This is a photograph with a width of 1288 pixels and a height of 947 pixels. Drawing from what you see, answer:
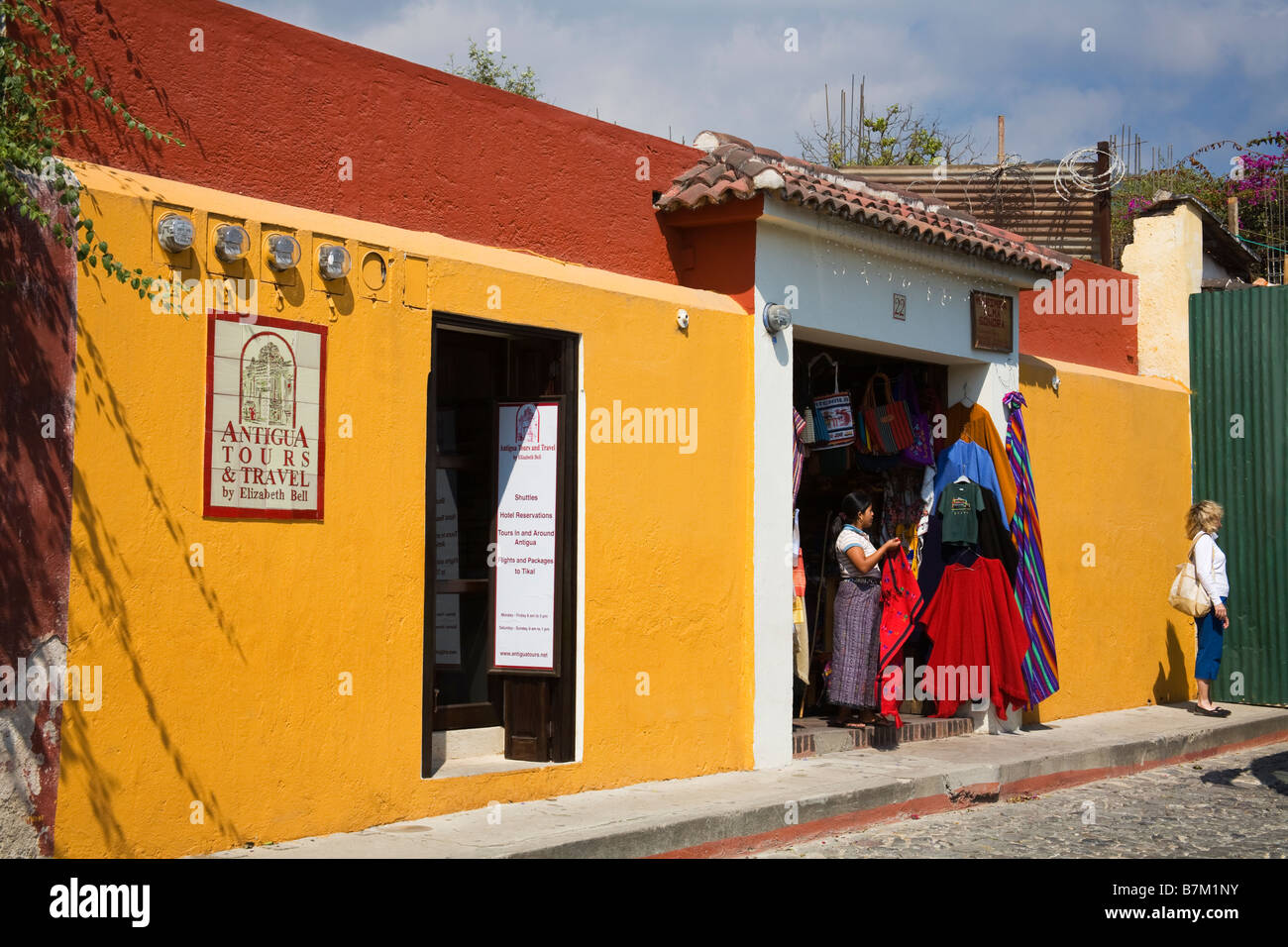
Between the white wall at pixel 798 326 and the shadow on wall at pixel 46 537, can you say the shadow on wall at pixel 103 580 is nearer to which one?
the shadow on wall at pixel 46 537

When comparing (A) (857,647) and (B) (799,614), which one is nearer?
(B) (799,614)

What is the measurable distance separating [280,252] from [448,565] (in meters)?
2.63

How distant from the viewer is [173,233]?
19.2 feet

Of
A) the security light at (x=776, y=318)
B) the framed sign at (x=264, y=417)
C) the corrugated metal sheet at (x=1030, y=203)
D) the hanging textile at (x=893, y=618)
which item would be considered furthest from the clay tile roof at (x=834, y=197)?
the corrugated metal sheet at (x=1030, y=203)

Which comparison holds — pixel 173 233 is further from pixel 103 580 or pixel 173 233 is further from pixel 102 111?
pixel 103 580

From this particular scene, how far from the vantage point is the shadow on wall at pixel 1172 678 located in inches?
530

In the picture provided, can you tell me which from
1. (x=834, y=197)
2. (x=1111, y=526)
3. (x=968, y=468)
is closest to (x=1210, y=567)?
(x=1111, y=526)

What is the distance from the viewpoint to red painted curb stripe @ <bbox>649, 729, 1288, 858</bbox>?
721cm

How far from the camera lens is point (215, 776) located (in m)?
5.96

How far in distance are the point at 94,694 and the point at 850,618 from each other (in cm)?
580

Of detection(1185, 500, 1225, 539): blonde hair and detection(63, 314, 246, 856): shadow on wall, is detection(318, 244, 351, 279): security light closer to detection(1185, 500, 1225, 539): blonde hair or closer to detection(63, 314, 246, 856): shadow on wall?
detection(63, 314, 246, 856): shadow on wall

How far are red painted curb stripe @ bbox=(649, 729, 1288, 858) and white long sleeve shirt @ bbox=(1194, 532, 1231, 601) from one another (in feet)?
4.82
